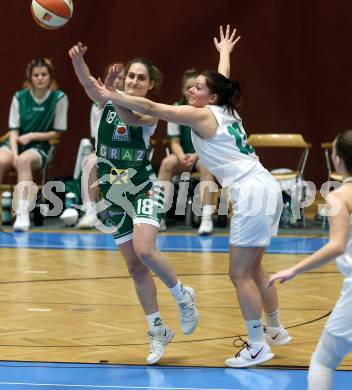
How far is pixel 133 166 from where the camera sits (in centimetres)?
601

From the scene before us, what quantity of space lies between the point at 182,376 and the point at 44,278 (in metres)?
3.33

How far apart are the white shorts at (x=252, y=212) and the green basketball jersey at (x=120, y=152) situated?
2.12 ft

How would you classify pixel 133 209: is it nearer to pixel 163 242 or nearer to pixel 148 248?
pixel 148 248

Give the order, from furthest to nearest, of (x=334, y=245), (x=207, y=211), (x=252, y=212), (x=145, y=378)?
1. (x=207, y=211)
2. (x=252, y=212)
3. (x=145, y=378)
4. (x=334, y=245)

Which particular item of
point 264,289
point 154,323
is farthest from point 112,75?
point 264,289

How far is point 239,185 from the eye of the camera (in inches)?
225

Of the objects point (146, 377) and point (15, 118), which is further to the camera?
point (15, 118)

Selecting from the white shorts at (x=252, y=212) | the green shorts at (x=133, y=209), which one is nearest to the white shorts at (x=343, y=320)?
the white shorts at (x=252, y=212)

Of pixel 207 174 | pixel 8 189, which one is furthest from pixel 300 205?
pixel 8 189

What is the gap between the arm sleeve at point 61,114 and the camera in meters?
11.9

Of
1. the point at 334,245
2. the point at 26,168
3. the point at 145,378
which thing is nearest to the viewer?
the point at 334,245

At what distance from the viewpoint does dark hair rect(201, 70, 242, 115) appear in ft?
18.9

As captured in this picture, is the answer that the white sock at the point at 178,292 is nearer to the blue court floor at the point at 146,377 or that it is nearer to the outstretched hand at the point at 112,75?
the blue court floor at the point at 146,377

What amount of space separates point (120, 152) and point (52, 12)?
165 cm
